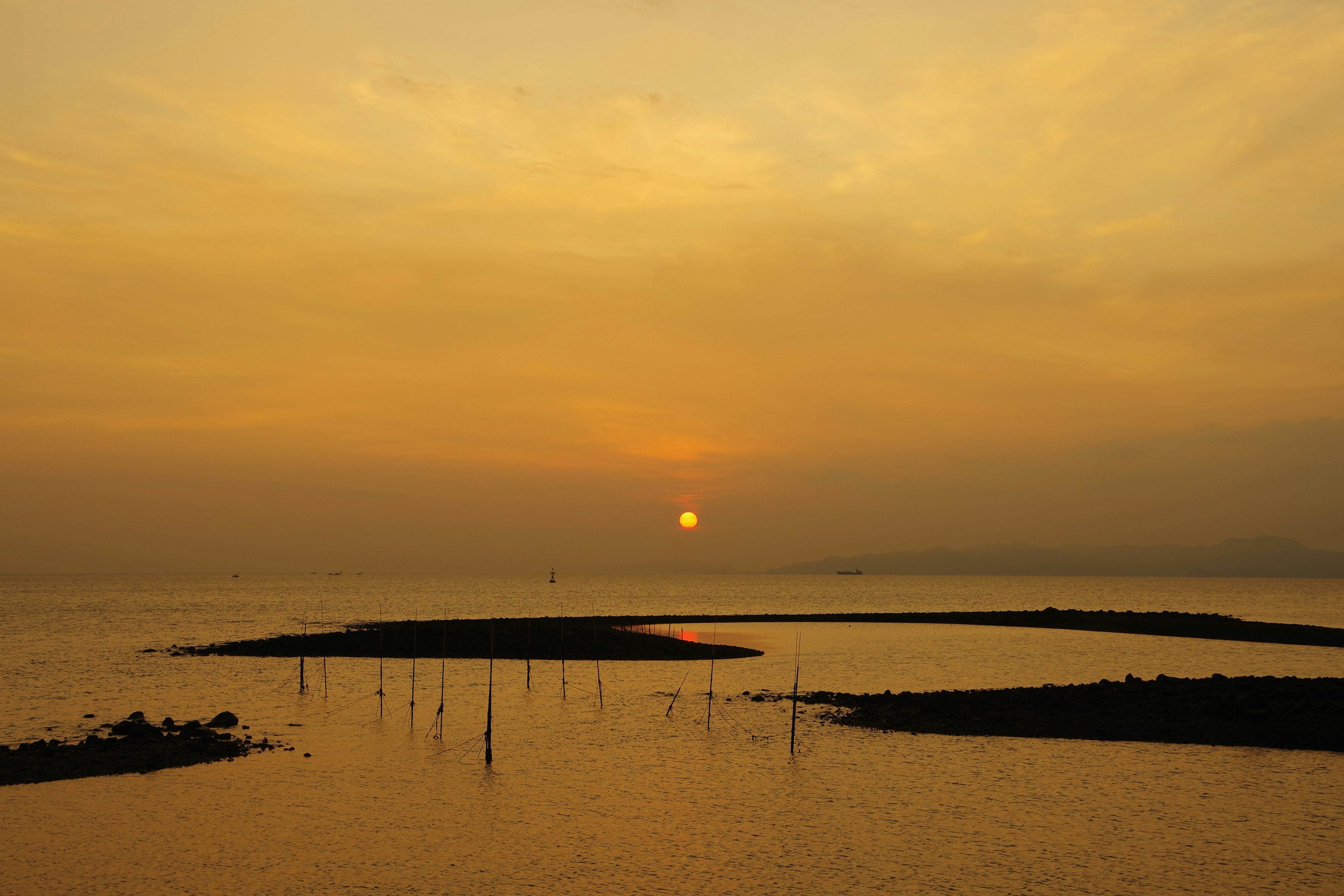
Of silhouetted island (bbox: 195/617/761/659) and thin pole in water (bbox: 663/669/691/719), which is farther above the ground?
thin pole in water (bbox: 663/669/691/719)

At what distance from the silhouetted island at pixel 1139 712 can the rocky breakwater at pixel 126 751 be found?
2495 cm

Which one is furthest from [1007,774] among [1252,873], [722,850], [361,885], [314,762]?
[314,762]

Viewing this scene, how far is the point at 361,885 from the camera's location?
22.5 meters

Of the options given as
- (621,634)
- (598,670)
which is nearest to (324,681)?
(598,670)

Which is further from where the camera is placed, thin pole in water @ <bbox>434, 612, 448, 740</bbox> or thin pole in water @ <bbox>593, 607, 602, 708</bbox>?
thin pole in water @ <bbox>593, 607, 602, 708</bbox>

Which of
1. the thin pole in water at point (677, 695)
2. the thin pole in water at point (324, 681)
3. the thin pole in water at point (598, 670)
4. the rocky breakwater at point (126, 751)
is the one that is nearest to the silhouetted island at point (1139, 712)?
the thin pole in water at point (677, 695)

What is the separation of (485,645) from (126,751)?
46.9m

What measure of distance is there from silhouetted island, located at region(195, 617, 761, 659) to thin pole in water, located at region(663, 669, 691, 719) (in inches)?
311

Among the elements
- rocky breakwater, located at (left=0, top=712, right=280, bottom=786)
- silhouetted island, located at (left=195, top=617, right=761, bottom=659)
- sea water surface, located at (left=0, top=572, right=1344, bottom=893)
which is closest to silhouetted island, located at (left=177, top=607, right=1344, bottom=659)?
silhouetted island, located at (left=195, top=617, right=761, bottom=659)

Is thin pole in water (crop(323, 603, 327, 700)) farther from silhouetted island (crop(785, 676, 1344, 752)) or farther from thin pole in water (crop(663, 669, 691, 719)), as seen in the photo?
silhouetted island (crop(785, 676, 1344, 752))

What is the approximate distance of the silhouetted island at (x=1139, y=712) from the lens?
3816cm

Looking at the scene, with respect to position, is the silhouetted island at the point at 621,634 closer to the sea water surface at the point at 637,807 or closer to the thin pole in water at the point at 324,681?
the thin pole in water at the point at 324,681

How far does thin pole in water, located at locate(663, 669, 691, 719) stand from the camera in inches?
1882

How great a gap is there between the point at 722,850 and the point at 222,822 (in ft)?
44.7
